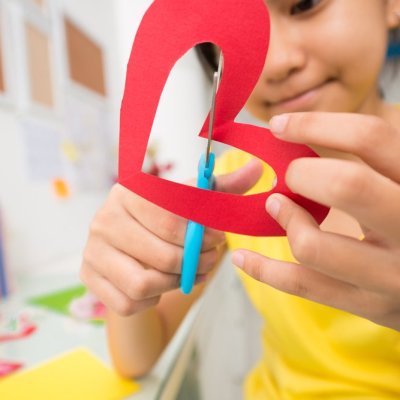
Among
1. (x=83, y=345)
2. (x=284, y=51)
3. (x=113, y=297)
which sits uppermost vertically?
(x=284, y=51)

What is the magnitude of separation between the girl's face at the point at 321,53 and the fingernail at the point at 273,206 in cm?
19

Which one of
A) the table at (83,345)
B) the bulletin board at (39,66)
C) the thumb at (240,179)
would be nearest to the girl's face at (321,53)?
the thumb at (240,179)

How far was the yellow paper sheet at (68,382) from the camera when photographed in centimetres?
39

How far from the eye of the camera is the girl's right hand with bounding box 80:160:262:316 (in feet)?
0.89

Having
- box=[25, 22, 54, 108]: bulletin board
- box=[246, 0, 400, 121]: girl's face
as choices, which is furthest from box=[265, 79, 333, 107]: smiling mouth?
box=[25, 22, 54, 108]: bulletin board

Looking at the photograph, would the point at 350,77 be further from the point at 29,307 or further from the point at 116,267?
the point at 29,307

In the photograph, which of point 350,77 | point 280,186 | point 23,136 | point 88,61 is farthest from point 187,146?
point 280,186

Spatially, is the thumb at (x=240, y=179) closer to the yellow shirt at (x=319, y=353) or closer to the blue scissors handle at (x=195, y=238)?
the blue scissors handle at (x=195, y=238)

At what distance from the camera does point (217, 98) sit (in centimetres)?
21

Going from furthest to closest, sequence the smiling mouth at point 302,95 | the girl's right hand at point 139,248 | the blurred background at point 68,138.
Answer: the blurred background at point 68,138 < the smiling mouth at point 302,95 < the girl's right hand at point 139,248

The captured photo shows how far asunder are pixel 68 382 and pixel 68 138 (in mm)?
831

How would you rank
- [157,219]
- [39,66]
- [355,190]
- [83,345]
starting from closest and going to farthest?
1. [355,190]
2. [157,219]
3. [83,345]
4. [39,66]

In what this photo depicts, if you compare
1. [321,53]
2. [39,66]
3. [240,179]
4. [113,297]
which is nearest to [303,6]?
[321,53]

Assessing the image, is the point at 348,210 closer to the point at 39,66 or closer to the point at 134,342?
the point at 134,342
